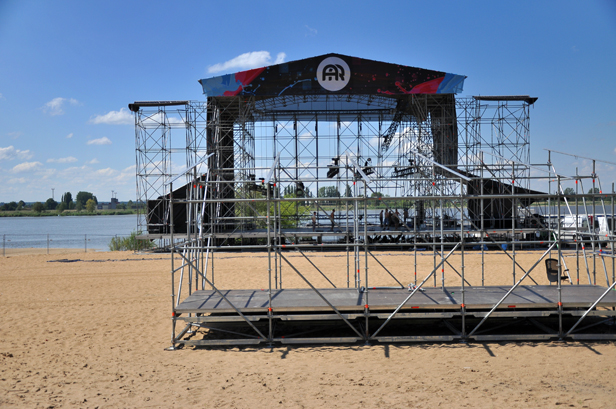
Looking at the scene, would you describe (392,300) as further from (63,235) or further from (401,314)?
(63,235)

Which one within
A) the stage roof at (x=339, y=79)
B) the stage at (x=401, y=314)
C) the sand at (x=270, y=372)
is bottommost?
the sand at (x=270, y=372)

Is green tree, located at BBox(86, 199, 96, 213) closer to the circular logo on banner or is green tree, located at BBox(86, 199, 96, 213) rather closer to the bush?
the bush

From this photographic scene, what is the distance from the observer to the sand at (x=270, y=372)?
530 cm

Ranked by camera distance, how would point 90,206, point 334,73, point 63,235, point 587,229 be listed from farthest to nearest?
point 90,206, point 63,235, point 334,73, point 587,229

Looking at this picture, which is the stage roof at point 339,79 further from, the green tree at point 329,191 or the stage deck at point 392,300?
the stage deck at point 392,300

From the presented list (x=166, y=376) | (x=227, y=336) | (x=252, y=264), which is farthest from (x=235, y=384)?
(x=252, y=264)

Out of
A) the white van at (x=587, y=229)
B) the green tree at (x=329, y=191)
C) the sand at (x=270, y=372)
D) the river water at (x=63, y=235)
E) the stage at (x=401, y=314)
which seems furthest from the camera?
the river water at (x=63, y=235)

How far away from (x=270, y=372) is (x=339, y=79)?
57.4 feet

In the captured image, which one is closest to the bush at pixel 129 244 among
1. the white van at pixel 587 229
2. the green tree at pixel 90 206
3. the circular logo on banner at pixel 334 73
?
the circular logo on banner at pixel 334 73

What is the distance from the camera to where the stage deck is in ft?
24.5

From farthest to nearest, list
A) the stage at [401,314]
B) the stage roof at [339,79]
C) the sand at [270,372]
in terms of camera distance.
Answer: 1. the stage roof at [339,79]
2. the stage at [401,314]
3. the sand at [270,372]

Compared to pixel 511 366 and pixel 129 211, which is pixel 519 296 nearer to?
pixel 511 366

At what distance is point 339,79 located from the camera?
21.2m

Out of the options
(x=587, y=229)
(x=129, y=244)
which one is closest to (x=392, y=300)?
(x=587, y=229)
